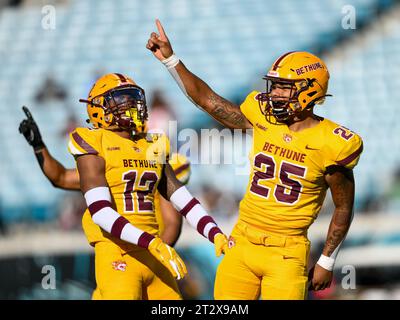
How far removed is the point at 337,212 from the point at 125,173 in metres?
1.16

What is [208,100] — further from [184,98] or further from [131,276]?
[184,98]

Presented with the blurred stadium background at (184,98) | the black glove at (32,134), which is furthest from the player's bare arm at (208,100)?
the blurred stadium background at (184,98)

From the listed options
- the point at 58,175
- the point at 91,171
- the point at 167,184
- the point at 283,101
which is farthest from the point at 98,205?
the point at 283,101

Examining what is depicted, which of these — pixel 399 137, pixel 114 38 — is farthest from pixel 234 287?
pixel 114 38

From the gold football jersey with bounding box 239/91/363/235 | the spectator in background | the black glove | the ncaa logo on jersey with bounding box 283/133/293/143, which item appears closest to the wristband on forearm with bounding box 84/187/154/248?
the gold football jersey with bounding box 239/91/363/235

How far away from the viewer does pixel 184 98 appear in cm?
885

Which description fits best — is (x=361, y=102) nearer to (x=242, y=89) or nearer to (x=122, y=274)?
(x=242, y=89)

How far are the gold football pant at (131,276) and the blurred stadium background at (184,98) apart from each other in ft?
10.5

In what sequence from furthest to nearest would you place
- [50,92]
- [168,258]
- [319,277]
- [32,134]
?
[50,92]
[32,134]
[319,277]
[168,258]

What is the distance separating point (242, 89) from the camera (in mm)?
9000

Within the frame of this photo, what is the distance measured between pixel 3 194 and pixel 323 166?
17.0 feet

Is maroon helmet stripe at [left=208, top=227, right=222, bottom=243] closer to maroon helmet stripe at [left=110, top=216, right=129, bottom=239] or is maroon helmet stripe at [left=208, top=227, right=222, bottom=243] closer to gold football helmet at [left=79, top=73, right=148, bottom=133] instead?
maroon helmet stripe at [left=110, top=216, right=129, bottom=239]

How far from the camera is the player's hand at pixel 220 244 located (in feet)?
14.2

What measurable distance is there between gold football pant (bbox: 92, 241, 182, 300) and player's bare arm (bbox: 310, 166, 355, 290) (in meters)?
0.79
